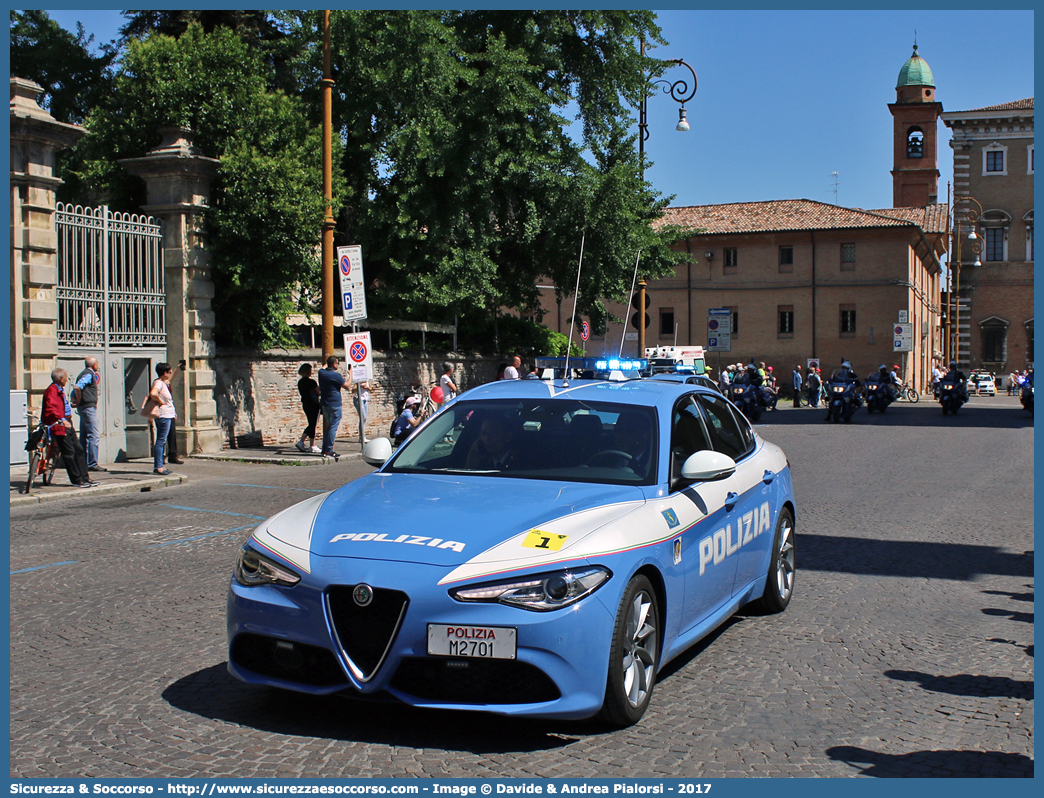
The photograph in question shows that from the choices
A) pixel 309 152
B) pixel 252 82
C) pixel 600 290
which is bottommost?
pixel 600 290

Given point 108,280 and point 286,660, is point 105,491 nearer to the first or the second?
point 108,280

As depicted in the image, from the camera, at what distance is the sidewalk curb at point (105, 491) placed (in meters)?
12.7

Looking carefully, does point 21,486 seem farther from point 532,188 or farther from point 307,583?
point 532,188

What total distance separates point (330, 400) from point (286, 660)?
14527 millimetres

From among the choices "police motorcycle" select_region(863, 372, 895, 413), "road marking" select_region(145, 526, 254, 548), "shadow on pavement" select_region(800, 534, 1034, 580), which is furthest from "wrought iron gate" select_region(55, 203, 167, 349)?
"police motorcycle" select_region(863, 372, 895, 413)

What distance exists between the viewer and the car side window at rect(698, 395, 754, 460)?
6281 mm

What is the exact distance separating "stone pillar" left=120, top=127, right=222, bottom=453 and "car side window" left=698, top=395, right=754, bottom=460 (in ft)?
44.5

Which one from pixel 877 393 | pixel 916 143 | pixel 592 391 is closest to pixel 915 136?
pixel 916 143

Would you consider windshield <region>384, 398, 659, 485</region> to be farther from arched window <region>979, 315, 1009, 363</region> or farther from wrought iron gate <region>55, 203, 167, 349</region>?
arched window <region>979, 315, 1009, 363</region>

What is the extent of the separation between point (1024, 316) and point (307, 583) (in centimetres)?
8749

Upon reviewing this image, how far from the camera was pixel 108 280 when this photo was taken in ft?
56.1

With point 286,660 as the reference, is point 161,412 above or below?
above
